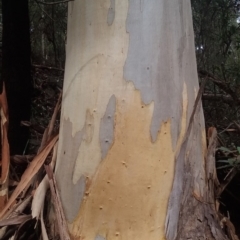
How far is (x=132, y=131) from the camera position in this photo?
94cm

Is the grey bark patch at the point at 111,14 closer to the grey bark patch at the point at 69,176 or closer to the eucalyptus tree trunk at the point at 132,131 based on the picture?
the eucalyptus tree trunk at the point at 132,131

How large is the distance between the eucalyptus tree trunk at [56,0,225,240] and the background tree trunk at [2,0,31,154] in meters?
1.79

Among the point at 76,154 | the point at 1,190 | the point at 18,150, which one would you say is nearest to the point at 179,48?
the point at 76,154

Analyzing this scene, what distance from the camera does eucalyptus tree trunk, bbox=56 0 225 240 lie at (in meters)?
0.92

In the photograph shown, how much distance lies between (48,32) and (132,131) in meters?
3.03

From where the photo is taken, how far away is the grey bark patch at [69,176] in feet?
3.13

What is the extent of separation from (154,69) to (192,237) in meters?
0.41

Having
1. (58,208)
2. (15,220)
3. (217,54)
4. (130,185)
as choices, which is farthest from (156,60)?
(217,54)

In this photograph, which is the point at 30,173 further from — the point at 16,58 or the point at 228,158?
the point at 16,58

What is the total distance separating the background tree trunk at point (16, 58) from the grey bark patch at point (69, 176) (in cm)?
176

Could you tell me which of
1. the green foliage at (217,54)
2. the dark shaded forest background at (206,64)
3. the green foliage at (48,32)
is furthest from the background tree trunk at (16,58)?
the green foliage at (217,54)

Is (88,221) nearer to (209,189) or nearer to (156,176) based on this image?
(156,176)

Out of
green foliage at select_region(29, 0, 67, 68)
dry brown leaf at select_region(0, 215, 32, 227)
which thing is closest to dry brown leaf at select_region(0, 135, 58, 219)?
dry brown leaf at select_region(0, 215, 32, 227)

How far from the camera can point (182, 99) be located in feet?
3.26
